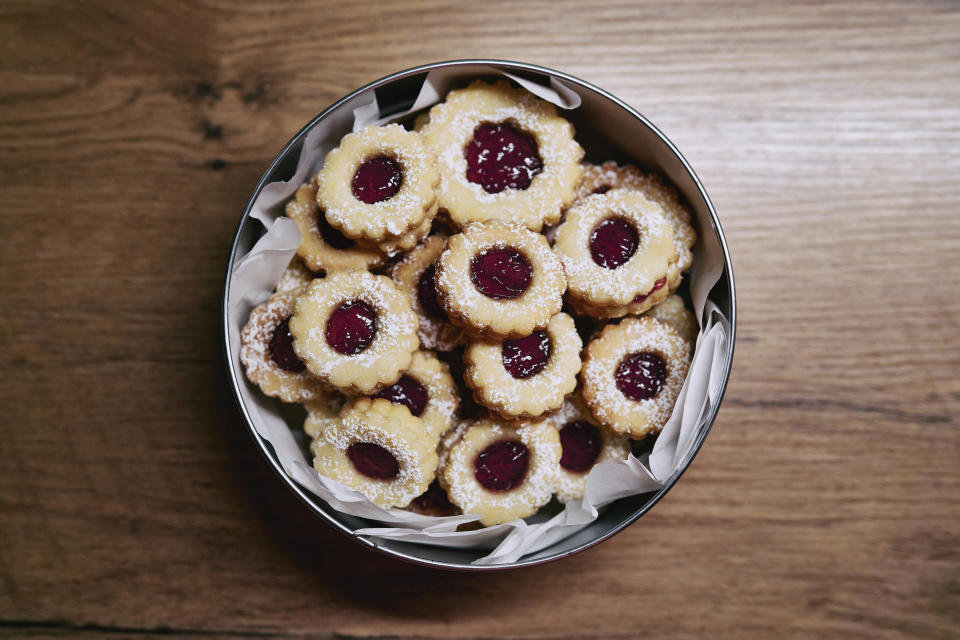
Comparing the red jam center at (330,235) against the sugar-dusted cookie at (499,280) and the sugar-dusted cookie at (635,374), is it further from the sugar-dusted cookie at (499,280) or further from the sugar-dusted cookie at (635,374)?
the sugar-dusted cookie at (635,374)

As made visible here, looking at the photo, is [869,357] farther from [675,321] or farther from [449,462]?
[449,462]

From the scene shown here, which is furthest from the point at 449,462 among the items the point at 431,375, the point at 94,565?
the point at 94,565

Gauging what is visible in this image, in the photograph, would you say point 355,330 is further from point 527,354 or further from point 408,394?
point 527,354

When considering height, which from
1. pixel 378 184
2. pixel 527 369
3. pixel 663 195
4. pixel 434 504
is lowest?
pixel 434 504

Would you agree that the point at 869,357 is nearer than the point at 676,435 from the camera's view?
No

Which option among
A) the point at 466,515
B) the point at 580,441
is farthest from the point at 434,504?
the point at 580,441

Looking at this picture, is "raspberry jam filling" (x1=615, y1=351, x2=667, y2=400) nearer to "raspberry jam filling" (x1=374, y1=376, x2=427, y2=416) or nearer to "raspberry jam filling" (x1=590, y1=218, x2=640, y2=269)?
"raspberry jam filling" (x1=590, y1=218, x2=640, y2=269)
